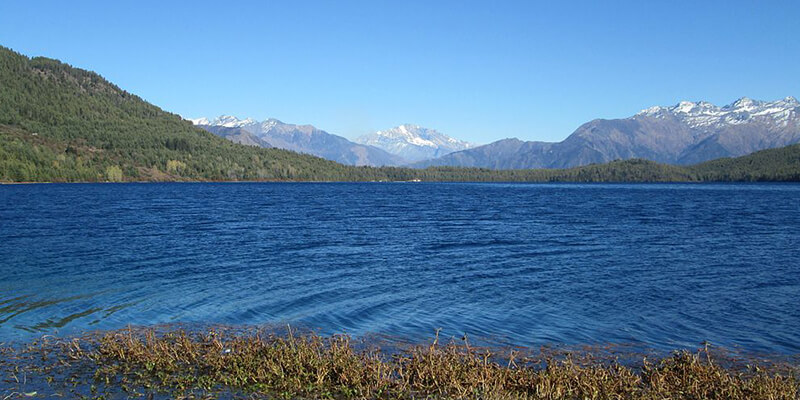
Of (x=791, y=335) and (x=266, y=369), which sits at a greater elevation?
(x=266, y=369)

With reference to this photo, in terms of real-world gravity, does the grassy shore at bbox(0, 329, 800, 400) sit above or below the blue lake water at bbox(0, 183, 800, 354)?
above

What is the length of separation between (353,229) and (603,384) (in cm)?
5085

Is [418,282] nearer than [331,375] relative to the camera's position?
No

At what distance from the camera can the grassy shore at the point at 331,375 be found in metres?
14.5

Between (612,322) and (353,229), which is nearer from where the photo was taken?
(612,322)

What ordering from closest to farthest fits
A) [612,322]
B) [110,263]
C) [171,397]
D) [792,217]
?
[171,397], [612,322], [110,263], [792,217]

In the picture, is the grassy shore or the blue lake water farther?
the blue lake water

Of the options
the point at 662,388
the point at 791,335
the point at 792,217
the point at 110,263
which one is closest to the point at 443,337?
the point at 662,388

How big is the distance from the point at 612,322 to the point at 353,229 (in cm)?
4257

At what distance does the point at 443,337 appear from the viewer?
70.6 ft

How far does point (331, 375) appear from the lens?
15.7 meters

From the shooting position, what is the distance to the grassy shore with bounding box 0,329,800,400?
47.7 ft

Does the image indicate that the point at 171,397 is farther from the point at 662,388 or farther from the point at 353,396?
the point at 662,388

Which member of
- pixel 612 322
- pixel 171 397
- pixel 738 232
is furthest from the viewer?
pixel 738 232
